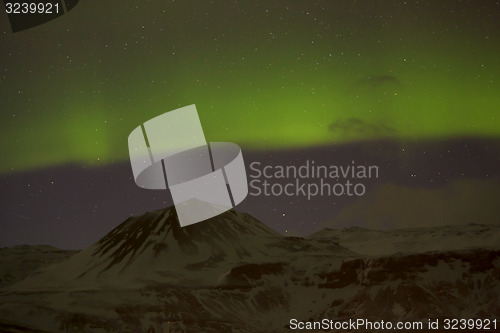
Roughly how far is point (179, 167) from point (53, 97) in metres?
1.39

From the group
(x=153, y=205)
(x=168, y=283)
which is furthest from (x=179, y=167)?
(x=168, y=283)

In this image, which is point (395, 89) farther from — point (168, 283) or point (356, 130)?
point (168, 283)

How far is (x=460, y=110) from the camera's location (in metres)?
5.65

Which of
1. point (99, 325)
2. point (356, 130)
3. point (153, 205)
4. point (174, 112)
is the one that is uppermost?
point (174, 112)

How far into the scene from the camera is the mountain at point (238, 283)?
5609 mm

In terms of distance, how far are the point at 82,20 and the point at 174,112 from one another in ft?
4.08

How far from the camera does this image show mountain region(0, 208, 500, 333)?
18.4 ft

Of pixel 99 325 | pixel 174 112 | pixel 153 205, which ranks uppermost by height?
pixel 174 112

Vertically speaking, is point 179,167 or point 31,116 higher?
point 31,116

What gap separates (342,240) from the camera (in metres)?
5.73

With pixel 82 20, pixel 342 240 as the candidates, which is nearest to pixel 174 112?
pixel 82 20

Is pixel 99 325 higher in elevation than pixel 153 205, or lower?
lower

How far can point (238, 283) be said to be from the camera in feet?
20.0

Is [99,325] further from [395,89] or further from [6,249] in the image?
[395,89]
